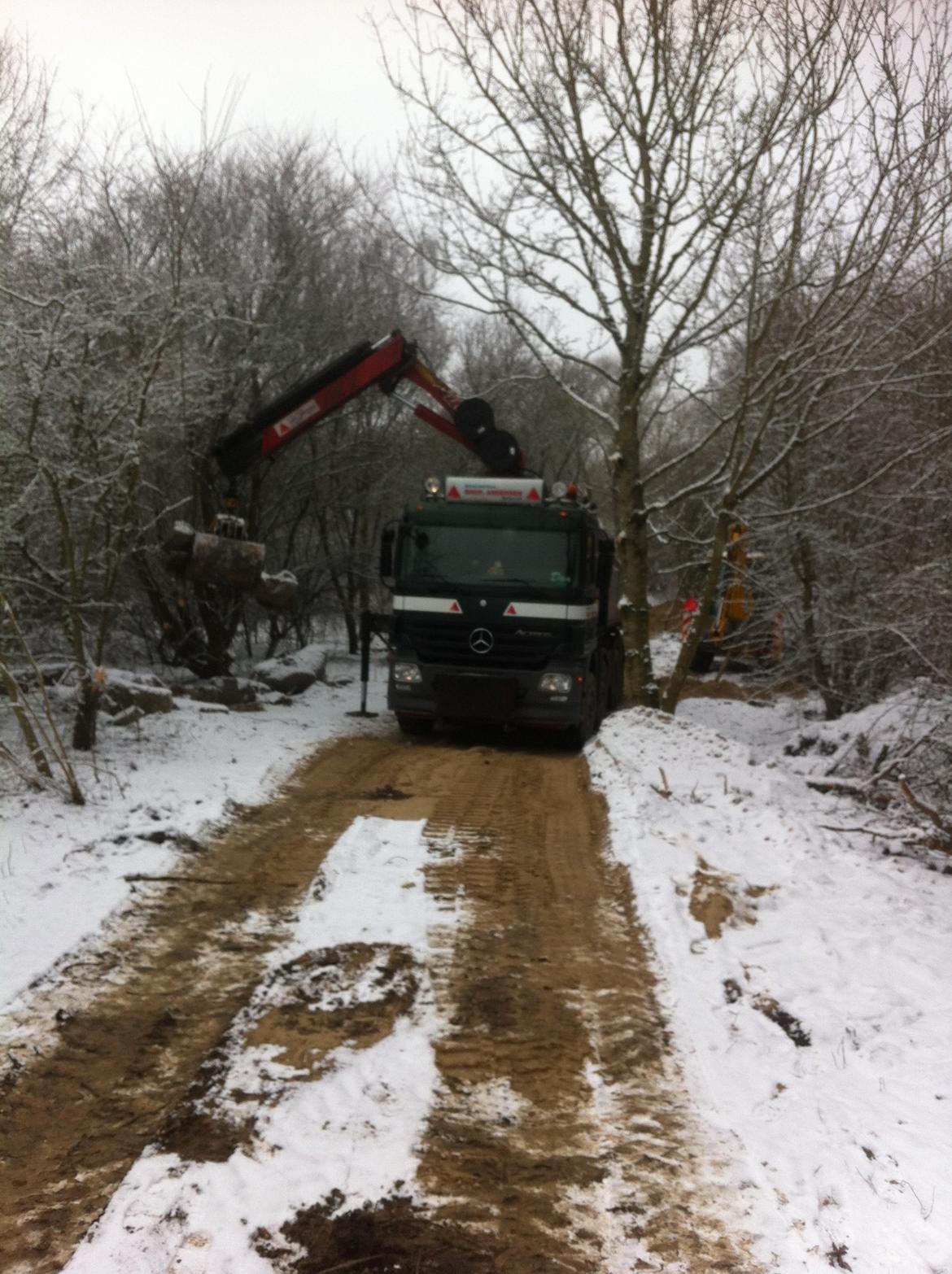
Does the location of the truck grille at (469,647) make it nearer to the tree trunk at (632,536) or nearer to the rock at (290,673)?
the tree trunk at (632,536)

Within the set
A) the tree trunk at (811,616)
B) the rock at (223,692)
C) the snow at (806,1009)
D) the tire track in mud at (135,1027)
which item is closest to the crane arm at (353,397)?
the rock at (223,692)

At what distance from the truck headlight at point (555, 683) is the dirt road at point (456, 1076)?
4.32 m

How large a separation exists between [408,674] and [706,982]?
24.4ft

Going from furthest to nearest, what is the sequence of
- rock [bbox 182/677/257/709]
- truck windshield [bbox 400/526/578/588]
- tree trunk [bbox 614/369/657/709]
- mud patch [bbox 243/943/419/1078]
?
1. rock [bbox 182/677/257/709]
2. tree trunk [bbox 614/369/657/709]
3. truck windshield [bbox 400/526/578/588]
4. mud patch [bbox 243/943/419/1078]

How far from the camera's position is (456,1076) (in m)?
4.45

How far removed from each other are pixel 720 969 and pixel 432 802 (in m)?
4.16

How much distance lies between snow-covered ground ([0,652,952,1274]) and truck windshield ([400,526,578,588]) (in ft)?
8.47

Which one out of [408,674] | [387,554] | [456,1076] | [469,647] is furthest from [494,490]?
[456,1076]

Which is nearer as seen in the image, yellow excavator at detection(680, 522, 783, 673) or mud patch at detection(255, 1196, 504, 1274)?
mud patch at detection(255, 1196, 504, 1274)

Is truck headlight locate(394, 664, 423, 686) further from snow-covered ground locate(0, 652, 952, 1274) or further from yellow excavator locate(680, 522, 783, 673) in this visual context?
yellow excavator locate(680, 522, 783, 673)

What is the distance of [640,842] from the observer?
814 cm

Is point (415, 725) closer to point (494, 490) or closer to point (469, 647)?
point (469, 647)

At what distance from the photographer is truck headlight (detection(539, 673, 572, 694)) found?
1223cm

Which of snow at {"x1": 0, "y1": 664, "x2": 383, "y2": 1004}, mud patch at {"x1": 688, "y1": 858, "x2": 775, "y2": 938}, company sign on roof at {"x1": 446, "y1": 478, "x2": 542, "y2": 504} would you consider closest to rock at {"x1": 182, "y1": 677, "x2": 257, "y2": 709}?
snow at {"x1": 0, "y1": 664, "x2": 383, "y2": 1004}
